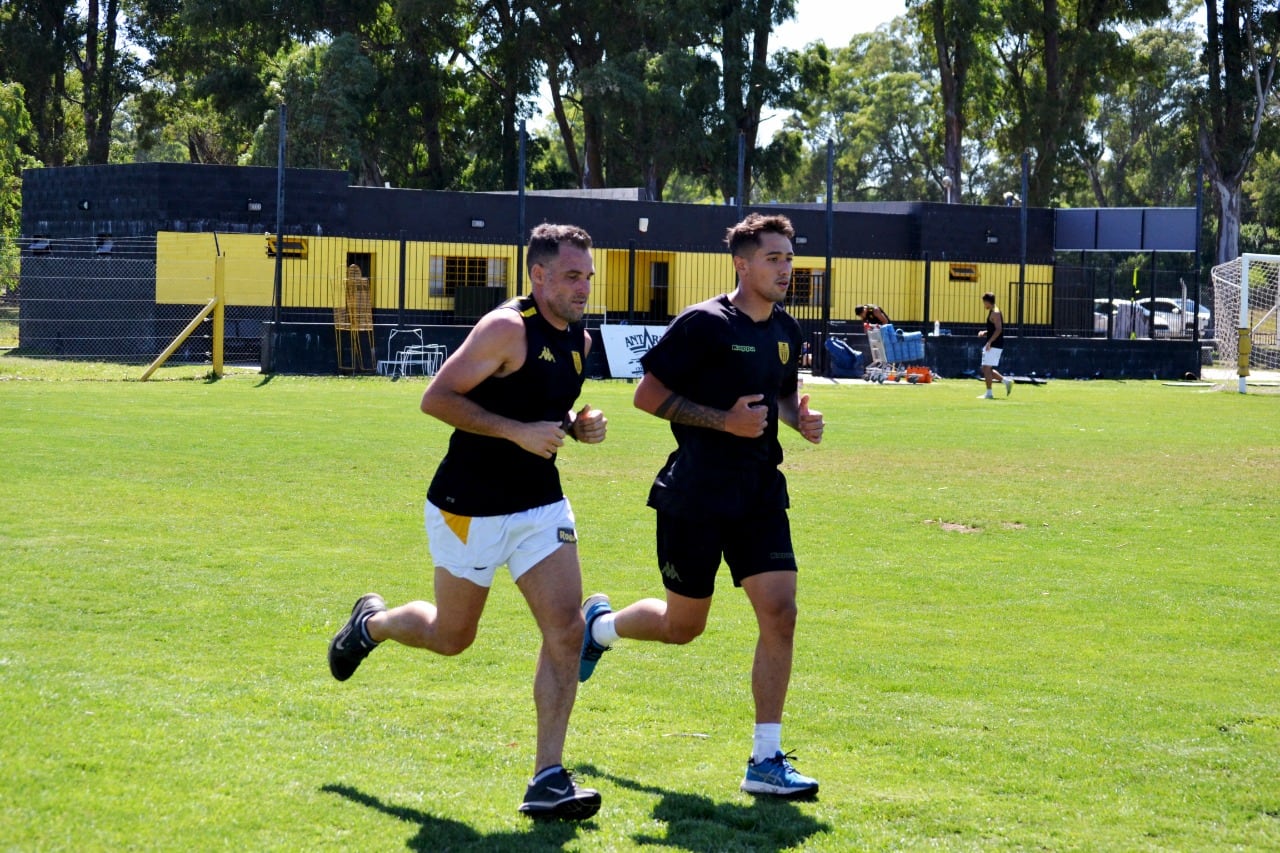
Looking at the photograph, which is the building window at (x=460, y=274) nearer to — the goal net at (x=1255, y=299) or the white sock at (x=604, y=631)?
the goal net at (x=1255, y=299)

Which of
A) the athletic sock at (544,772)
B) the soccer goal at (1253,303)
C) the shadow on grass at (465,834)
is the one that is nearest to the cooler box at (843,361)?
the soccer goal at (1253,303)

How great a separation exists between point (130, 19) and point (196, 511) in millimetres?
56217

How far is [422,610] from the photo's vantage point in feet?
18.8

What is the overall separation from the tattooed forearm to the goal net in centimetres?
2706

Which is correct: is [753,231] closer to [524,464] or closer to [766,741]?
[524,464]

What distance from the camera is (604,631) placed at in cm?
617

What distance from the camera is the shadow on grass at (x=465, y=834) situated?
183 inches

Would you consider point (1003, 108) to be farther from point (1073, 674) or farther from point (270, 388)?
point (1073, 674)

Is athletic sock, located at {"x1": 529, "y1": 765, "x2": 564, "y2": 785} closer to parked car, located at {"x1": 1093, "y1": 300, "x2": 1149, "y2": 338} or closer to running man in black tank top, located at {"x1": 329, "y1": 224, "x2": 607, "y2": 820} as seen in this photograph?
running man in black tank top, located at {"x1": 329, "y1": 224, "x2": 607, "y2": 820}

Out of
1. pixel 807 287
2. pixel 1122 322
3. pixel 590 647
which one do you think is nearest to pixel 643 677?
pixel 590 647

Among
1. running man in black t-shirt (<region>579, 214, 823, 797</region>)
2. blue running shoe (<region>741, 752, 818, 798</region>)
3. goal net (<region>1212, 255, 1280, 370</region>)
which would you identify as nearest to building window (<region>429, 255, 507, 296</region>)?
goal net (<region>1212, 255, 1280, 370</region>)

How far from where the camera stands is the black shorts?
5.63 meters

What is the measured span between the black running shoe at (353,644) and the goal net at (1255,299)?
27.4m

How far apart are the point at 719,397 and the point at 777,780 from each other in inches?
57.4
